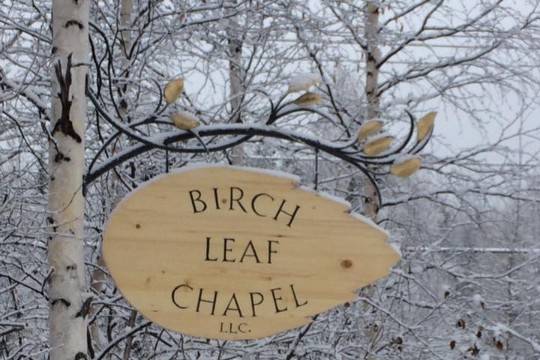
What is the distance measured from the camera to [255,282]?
1.79m

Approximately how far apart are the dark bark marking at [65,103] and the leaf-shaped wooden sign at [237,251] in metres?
0.26

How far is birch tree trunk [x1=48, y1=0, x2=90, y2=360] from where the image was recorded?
6.19 ft

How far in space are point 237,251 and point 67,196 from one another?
474 mm

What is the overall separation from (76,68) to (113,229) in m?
0.44

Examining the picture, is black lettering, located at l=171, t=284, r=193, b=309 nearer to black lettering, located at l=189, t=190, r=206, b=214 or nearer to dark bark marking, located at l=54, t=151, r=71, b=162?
black lettering, located at l=189, t=190, r=206, b=214

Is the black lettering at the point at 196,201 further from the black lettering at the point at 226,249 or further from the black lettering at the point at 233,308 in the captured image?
the black lettering at the point at 233,308

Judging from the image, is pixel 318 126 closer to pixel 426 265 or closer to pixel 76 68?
pixel 426 265

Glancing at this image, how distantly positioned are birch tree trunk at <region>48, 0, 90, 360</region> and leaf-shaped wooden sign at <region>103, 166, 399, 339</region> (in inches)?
6.5

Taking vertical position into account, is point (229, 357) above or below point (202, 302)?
below

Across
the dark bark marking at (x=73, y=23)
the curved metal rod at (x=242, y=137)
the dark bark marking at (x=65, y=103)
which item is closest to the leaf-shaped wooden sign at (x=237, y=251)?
the curved metal rod at (x=242, y=137)

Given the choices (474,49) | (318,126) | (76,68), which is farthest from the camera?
(474,49)

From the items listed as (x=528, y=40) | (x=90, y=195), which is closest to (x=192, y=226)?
(x=90, y=195)

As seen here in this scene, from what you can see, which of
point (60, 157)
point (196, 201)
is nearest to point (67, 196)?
point (60, 157)

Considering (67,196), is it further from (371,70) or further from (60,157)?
(371,70)
